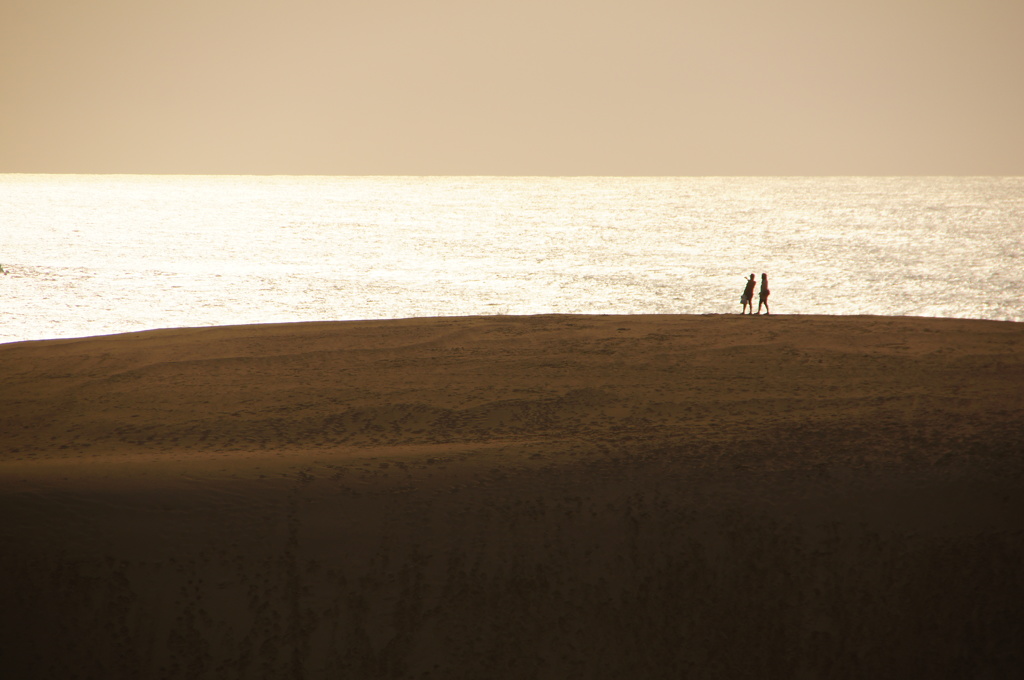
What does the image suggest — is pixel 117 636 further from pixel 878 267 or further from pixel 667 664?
pixel 878 267

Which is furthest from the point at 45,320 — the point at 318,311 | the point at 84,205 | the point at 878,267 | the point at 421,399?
the point at 84,205

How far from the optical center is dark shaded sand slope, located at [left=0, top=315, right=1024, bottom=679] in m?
7.24

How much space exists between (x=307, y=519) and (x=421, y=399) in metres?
3.03

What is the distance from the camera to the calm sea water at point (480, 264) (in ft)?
146

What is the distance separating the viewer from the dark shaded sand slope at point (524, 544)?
724cm

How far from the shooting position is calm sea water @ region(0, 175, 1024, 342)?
4456cm

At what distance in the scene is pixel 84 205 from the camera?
138 metres

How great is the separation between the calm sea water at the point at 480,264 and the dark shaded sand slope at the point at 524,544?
3068 cm

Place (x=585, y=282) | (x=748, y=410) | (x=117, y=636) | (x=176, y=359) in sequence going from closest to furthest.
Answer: (x=117, y=636) < (x=748, y=410) < (x=176, y=359) < (x=585, y=282)

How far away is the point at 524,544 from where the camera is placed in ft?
25.4

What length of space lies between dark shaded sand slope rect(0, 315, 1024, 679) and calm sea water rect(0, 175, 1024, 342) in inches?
1208

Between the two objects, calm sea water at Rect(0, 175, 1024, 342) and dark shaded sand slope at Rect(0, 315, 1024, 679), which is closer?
dark shaded sand slope at Rect(0, 315, 1024, 679)

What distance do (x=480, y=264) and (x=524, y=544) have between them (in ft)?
193

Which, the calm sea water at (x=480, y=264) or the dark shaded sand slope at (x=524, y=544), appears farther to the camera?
the calm sea water at (x=480, y=264)
